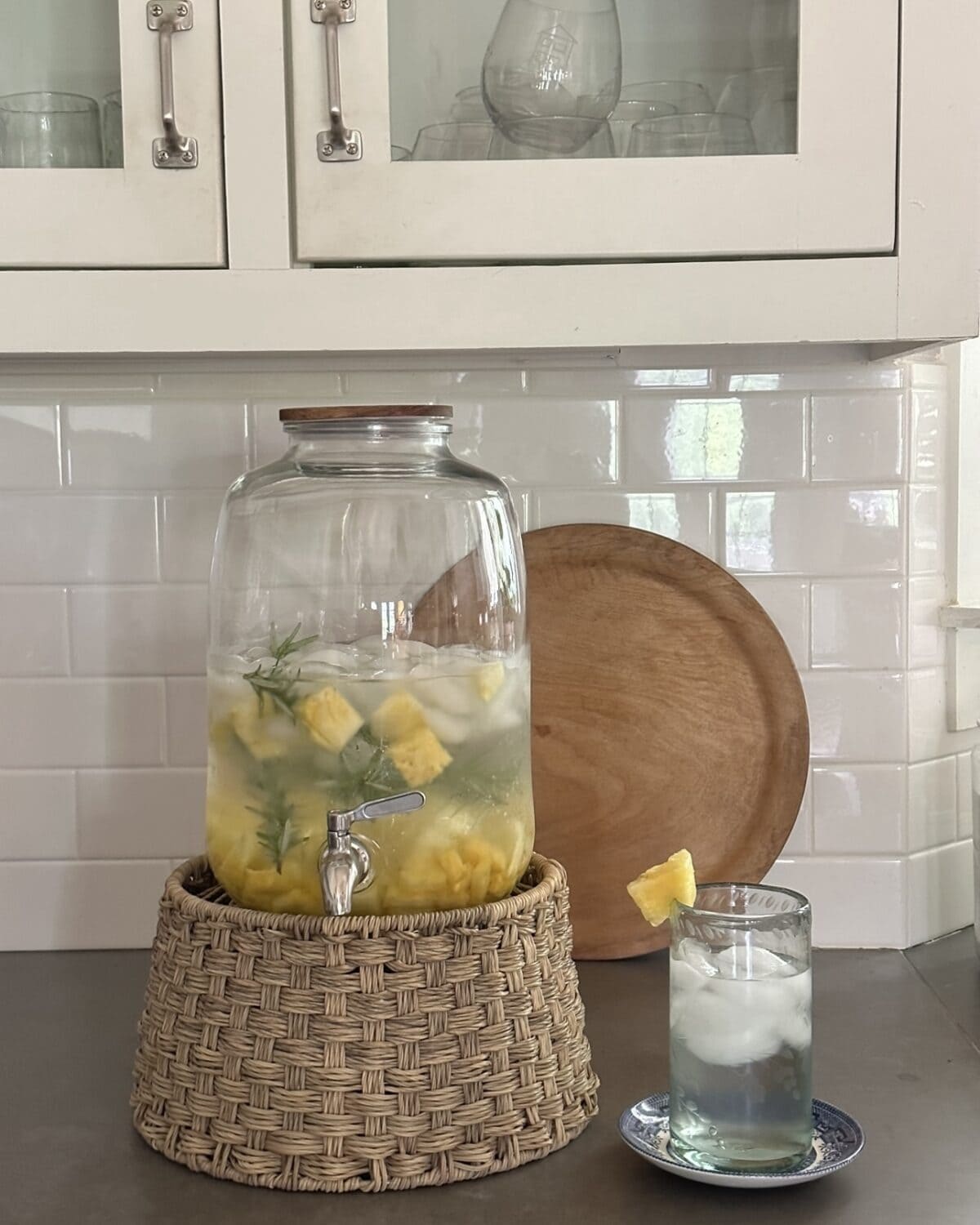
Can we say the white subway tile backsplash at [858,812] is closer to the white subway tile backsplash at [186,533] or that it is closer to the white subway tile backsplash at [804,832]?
the white subway tile backsplash at [804,832]

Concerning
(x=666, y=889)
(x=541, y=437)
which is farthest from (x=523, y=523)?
(x=666, y=889)

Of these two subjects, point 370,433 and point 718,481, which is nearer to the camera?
point 370,433

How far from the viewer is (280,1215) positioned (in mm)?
861

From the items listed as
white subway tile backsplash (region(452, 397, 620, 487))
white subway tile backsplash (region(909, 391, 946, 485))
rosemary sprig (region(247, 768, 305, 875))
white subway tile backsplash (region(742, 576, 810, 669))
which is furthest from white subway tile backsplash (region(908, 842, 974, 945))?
rosemary sprig (region(247, 768, 305, 875))

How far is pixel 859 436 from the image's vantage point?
52.9 inches

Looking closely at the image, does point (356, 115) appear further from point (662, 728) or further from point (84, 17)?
point (662, 728)

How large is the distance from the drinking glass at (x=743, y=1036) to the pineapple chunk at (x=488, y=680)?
19cm

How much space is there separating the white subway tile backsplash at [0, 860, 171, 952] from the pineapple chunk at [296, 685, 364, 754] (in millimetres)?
550

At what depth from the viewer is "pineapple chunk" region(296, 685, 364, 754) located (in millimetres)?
895

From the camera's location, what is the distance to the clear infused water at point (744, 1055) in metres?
0.86

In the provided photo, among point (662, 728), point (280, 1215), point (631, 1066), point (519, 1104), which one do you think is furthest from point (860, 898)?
point (280, 1215)

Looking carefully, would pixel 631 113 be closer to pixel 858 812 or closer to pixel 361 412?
pixel 361 412

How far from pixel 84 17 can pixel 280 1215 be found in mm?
849

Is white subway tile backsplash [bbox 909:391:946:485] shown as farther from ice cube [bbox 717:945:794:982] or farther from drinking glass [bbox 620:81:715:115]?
ice cube [bbox 717:945:794:982]
